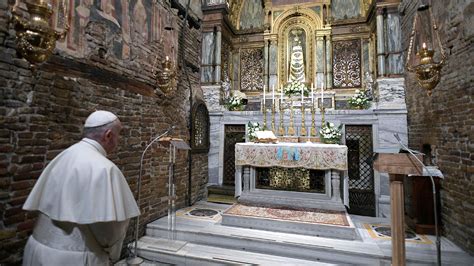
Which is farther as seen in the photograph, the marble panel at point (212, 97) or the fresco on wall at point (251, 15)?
the fresco on wall at point (251, 15)

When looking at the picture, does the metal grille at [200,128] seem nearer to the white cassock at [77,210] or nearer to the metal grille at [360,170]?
the metal grille at [360,170]

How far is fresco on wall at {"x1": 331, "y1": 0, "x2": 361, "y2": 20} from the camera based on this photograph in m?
8.88

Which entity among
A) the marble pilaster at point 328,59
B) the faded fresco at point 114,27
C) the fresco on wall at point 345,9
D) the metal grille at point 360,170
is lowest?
the metal grille at point 360,170

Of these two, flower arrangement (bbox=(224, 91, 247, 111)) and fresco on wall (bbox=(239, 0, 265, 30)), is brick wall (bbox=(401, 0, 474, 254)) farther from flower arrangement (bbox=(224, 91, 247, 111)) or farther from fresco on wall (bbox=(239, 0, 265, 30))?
fresco on wall (bbox=(239, 0, 265, 30))

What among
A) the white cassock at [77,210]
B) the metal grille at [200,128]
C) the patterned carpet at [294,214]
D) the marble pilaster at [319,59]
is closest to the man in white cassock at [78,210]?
the white cassock at [77,210]

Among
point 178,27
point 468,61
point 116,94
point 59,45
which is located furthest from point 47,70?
point 468,61

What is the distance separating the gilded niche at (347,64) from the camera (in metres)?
8.63

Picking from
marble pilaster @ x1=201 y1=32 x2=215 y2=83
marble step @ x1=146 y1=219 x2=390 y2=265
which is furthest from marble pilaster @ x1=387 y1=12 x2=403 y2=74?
marble pilaster @ x1=201 y1=32 x2=215 y2=83

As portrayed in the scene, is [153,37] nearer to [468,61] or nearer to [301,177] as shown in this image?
[301,177]

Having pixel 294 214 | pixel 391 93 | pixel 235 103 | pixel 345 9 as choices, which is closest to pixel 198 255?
pixel 294 214

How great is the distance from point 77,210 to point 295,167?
4853 millimetres

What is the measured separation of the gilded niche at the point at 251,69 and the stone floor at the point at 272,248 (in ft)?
19.5

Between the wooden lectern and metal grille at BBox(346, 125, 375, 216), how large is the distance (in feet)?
13.0

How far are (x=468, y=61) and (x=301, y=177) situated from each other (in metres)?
3.86
